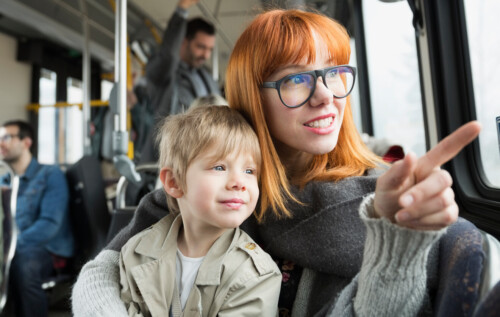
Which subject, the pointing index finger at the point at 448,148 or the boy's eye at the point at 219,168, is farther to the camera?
the boy's eye at the point at 219,168

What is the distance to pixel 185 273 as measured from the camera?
39.4 inches

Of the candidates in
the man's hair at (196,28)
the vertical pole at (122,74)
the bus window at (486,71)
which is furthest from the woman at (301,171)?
the man's hair at (196,28)

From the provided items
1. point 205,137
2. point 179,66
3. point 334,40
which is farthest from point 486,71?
point 179,66

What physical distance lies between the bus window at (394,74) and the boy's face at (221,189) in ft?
3.60

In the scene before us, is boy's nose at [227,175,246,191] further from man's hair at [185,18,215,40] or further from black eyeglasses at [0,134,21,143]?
black eyeglasses at [0,134,21,143]

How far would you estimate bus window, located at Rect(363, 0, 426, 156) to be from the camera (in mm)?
2355

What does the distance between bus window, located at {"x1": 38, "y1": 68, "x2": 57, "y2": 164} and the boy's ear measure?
6.59m

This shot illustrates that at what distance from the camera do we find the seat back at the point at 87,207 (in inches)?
119

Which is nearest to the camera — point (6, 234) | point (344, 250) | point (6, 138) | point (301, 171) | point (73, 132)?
point (344, 250)

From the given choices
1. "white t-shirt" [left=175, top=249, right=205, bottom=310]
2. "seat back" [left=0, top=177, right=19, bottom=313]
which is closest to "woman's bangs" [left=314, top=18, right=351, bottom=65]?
"white t-shirt" [left=175, top=249, right=205, bottom=310]

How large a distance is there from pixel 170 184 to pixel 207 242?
0.56 ft

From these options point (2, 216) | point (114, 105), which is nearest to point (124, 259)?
point (114, 105)

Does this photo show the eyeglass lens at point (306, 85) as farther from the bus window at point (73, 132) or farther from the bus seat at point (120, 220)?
the bus window at point (73, 132)

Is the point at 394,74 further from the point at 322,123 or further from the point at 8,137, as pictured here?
the point at 8,137
